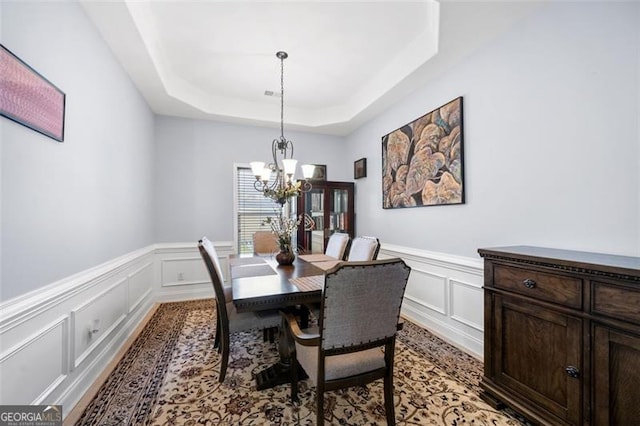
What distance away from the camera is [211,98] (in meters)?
3.90

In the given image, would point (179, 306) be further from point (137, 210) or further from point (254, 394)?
point (254, 394)

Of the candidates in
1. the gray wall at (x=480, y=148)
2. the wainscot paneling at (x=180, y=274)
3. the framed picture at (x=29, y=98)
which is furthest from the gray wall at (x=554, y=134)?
the wainscot paneling at (x=180, y=274)

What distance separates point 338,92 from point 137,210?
9.91 ft

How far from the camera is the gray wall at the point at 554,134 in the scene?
1.56 m

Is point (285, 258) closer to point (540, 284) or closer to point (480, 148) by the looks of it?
point (540, 284)

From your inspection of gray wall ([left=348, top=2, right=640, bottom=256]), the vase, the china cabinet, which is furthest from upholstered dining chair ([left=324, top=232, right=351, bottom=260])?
the china cabinet

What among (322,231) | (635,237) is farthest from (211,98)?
(635,237)

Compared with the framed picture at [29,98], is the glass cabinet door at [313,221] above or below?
below

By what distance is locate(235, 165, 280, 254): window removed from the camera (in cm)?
439

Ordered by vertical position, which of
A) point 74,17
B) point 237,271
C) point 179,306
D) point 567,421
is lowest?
point 179,306

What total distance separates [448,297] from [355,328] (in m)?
1.77

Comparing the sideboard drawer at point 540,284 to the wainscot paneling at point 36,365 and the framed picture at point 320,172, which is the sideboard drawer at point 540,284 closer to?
the wainscot paneling at point 36,365

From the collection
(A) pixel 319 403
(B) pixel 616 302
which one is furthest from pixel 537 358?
(A) pixel 319 403

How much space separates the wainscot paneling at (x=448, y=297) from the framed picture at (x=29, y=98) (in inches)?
128
